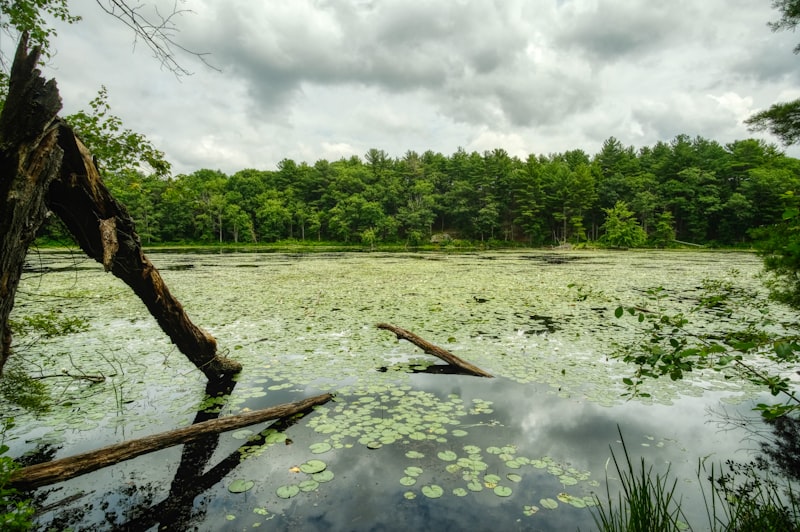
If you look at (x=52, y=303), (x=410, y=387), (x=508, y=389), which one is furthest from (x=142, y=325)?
(x=508, y=389)

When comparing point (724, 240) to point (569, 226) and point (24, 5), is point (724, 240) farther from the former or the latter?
point (24, 5)

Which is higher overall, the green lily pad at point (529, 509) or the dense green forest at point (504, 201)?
the dense green forest at point (504, 201)

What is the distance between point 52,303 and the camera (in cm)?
1188

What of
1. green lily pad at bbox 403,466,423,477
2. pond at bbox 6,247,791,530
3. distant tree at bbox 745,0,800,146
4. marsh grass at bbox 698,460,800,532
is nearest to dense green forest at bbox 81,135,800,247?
distant tree at bbox 745,0,800,146

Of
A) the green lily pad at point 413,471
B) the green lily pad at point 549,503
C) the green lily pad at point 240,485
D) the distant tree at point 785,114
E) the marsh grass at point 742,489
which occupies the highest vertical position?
the distant tree at point 785,114

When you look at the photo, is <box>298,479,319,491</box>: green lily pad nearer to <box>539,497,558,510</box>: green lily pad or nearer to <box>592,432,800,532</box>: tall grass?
<box>539,497,558,510</box>: green lily pad

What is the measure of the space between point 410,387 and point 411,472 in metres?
1.94

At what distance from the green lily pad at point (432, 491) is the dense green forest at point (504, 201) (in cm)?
5248

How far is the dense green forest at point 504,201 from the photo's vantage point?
163 ft

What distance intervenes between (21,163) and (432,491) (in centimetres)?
383

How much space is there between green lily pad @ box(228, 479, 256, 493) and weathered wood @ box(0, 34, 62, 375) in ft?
6.34

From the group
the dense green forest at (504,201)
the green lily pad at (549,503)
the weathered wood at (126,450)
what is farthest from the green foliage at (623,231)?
the weathered wood at (126,450)

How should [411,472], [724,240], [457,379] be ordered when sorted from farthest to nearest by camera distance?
[724,240] → [457,379] → [411,472]

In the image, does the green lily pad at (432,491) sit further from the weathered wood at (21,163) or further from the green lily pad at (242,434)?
the weathered wood at (21,163)
